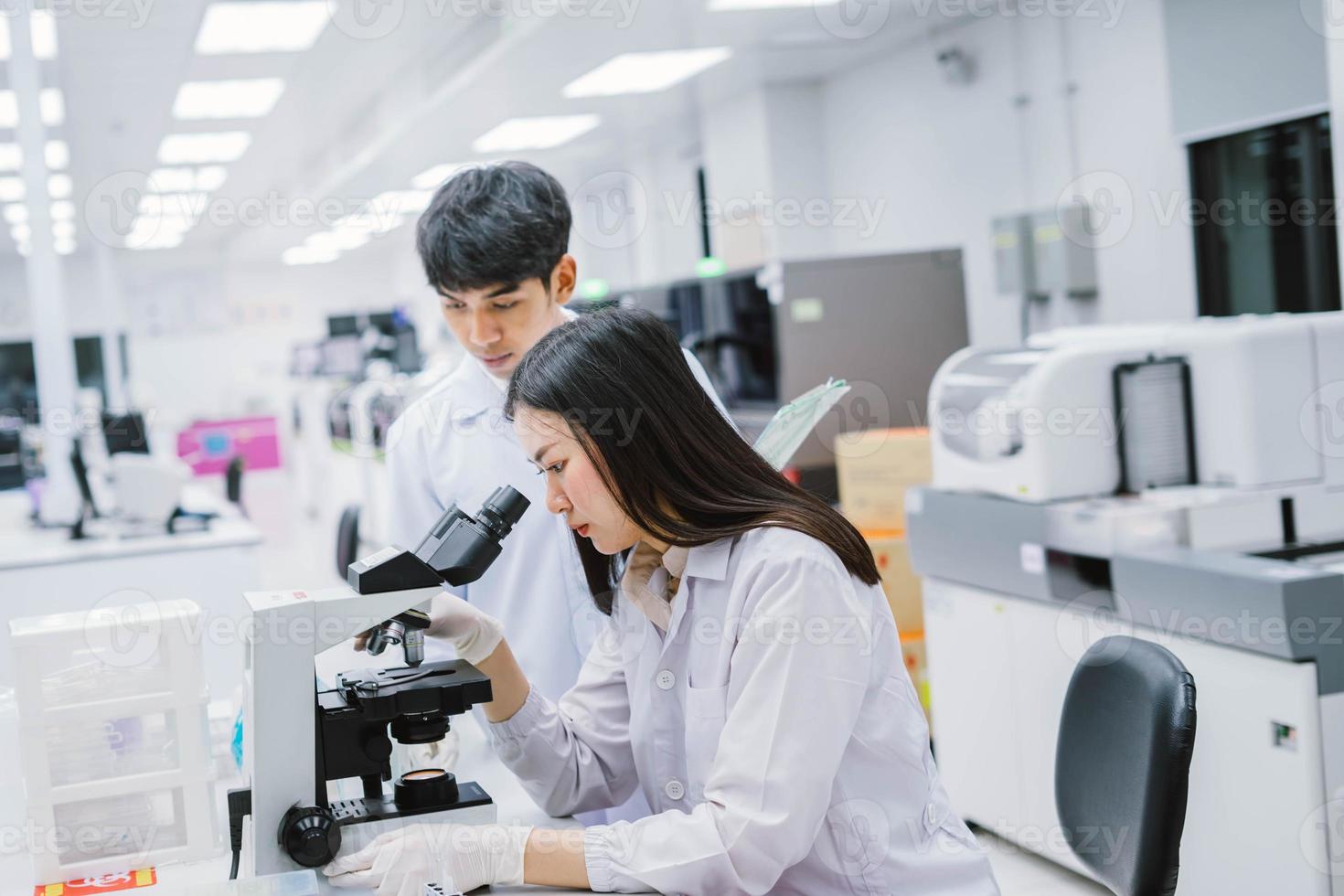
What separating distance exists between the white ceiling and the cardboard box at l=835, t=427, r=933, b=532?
2.19m

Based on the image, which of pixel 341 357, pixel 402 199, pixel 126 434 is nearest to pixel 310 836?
pixel 126 434

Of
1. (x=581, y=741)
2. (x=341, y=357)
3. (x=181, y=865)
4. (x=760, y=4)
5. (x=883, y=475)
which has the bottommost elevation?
(x=181, y=865)

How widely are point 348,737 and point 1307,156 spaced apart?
13.7 ft

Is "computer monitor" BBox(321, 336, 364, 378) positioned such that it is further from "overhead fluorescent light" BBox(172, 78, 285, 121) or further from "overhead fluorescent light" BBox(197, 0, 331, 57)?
"overhead fluorescent light" BBox(197, 0, 331, 57)

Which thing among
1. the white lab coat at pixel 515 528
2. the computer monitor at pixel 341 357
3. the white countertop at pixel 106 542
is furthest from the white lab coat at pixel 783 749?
the computer monitor at pixel 341 357

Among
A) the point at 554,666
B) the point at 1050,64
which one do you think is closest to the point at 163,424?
the point at 1050,64

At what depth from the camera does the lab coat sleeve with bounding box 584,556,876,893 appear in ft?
4.05

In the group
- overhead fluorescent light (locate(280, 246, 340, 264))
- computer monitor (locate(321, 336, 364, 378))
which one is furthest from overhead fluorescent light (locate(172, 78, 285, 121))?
overhead fluorescent light (locate(280, 246, 340, 264))

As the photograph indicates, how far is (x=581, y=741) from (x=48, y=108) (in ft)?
21.3

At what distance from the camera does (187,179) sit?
10.2 meters

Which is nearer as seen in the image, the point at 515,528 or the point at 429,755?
the point at 429,755

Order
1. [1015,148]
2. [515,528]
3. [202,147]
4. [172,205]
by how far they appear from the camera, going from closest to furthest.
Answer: [515,528], [1015,148], [202,147], [172,205]

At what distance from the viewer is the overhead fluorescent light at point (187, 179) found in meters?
9.73

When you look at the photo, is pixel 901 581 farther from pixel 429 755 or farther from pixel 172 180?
pixel 172 180
